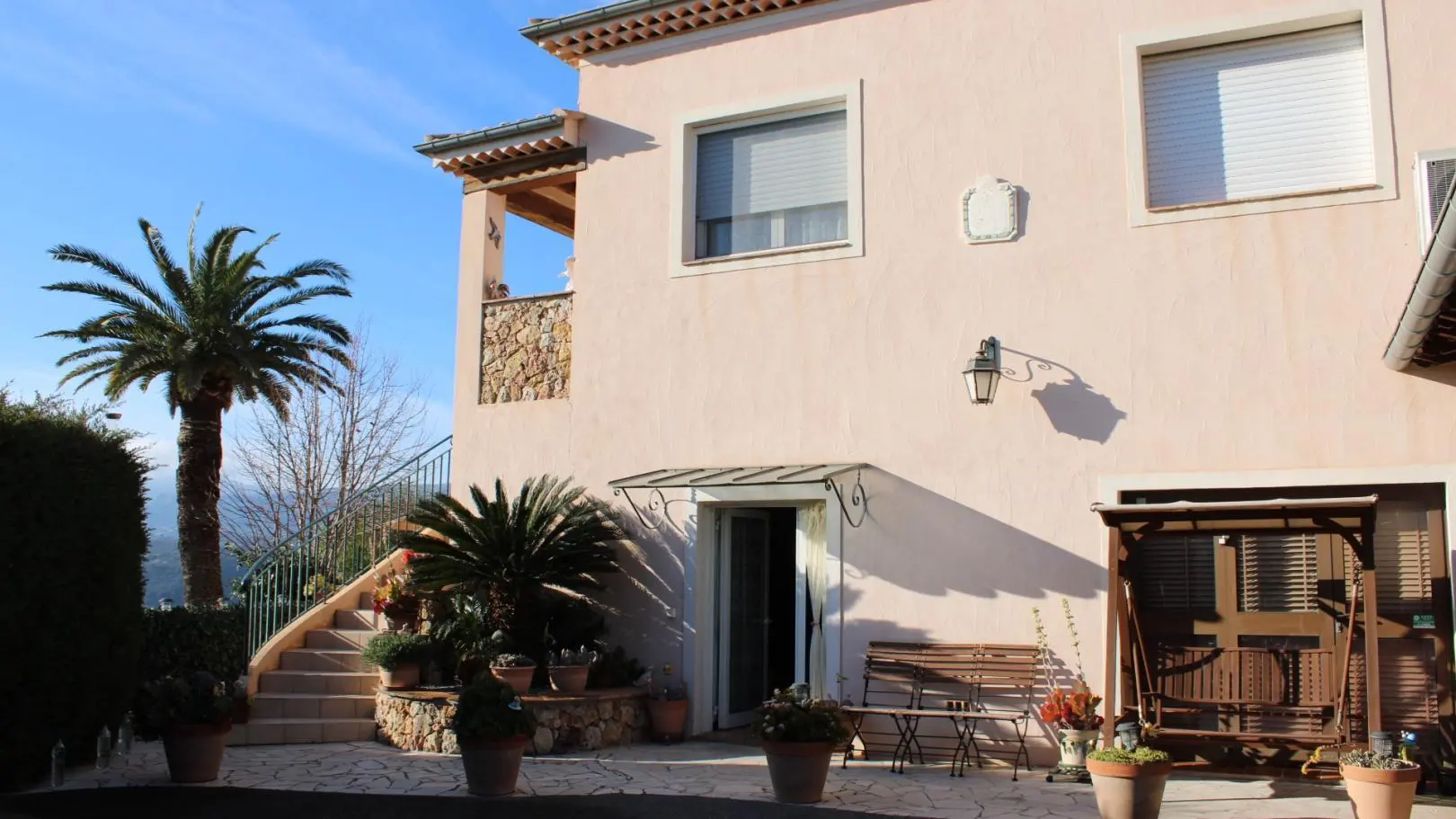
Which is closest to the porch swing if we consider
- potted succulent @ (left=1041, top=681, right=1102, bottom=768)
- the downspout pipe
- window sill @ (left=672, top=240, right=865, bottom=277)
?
potted succulent @ (left=1041, top=681, right=1102, bottom=768)

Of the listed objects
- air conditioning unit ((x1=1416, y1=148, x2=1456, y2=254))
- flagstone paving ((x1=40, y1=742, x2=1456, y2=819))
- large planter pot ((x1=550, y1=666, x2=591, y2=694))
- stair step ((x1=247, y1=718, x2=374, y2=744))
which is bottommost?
flagstone paving ((x1=40, y1=742, x2=1456, y2=819))

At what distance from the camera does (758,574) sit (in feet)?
42.0

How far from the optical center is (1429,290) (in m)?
7.19

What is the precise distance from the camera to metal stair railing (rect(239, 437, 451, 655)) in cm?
1326

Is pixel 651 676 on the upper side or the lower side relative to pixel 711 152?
lower

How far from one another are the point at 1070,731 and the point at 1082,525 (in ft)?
5.48

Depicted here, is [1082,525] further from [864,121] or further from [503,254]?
[503,254]

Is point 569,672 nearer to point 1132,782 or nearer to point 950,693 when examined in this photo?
point 950,693

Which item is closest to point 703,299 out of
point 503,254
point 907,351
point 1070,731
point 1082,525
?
point 907,351

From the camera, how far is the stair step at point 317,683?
12.3 m

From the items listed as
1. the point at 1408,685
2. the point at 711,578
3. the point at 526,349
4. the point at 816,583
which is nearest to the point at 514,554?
the point at 711,578

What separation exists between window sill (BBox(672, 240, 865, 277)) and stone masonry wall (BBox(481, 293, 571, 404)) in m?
1.55

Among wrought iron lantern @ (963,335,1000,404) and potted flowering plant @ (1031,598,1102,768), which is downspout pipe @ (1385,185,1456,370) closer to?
wrought iron lantern @ (963,335,1000,404)

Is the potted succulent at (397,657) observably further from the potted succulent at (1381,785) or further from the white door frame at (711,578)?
the potted succulent at (1381,785)
